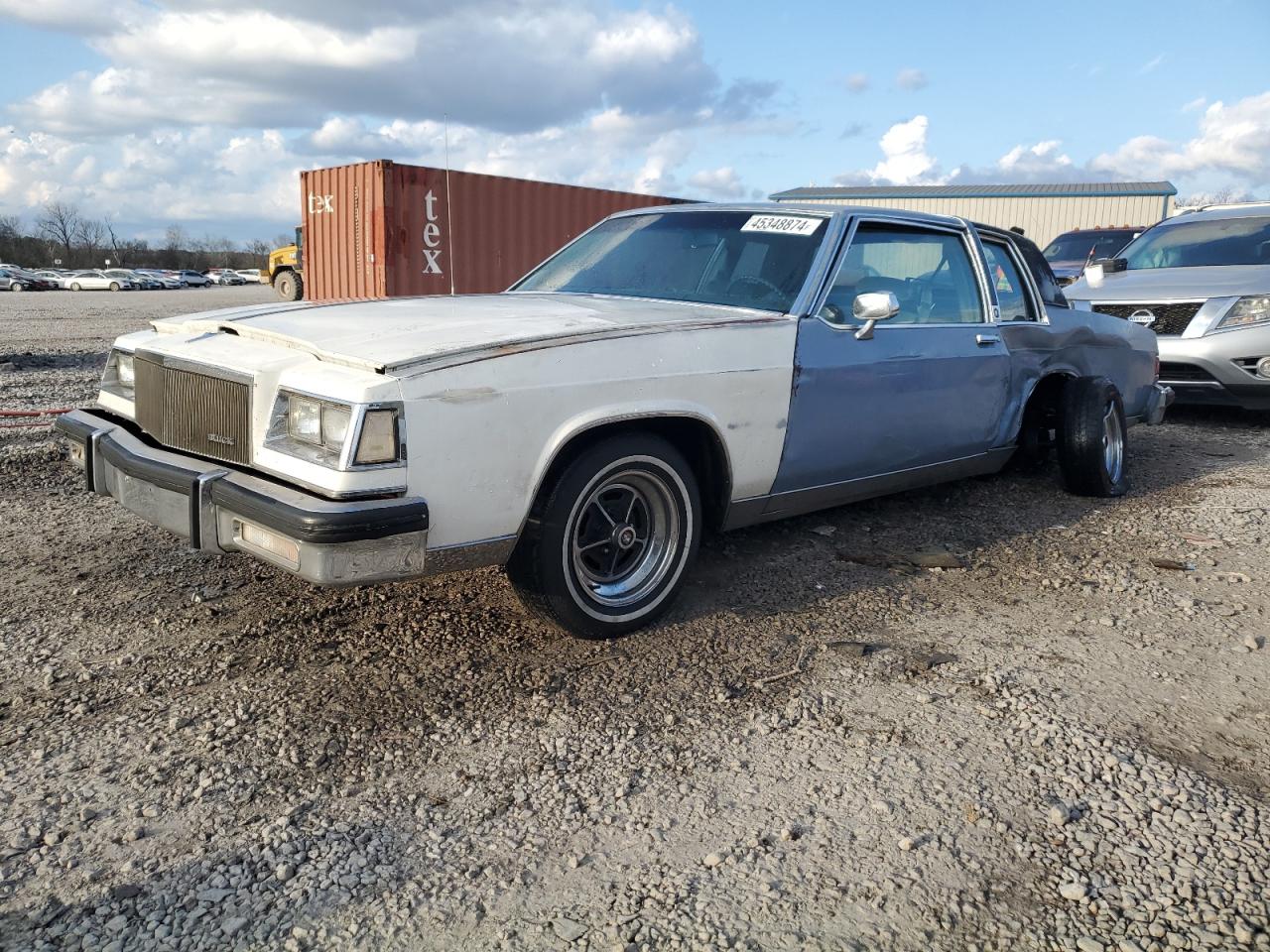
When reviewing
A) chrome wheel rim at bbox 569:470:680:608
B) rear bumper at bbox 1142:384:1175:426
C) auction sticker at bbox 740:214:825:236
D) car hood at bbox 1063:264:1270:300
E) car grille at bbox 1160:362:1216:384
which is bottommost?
chrome wheel rim at bbox 569:470:680:608

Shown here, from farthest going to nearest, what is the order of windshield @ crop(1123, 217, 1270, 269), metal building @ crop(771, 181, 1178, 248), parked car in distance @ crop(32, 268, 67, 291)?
parked car in distance @ crop(32, 268, 67, 291) → metal building @ crop(771, 181, 1178, 248) → windshield @ crop(1123, 217, 1270, 269)

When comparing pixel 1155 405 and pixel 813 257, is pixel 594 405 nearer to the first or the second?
pixel 813 257

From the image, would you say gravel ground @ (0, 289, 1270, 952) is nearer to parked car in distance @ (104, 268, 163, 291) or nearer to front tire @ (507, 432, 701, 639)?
front tire @ (507, 432, 701, 639)

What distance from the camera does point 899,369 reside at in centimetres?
415

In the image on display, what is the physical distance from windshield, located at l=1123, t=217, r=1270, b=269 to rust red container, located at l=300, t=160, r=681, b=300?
8920mm

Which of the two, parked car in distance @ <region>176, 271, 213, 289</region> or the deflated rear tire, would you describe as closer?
the deflated rear tire

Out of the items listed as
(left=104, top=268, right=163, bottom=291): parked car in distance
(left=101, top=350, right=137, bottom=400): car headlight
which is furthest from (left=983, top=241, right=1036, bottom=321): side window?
(left=104, top=268, right=163, bottom=291): parked car in distance

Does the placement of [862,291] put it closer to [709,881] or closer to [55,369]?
[709,881]

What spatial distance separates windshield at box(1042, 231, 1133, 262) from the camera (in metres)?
13.4

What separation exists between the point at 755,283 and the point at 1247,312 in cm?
537

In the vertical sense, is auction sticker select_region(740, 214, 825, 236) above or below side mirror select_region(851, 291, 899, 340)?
above

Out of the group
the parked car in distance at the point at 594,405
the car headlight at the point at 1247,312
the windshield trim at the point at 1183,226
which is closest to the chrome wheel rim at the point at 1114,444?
the parked car in distance at the point at 594,405

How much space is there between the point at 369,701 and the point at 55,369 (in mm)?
9039

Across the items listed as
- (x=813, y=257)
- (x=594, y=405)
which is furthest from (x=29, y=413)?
(x=813, y=257)
